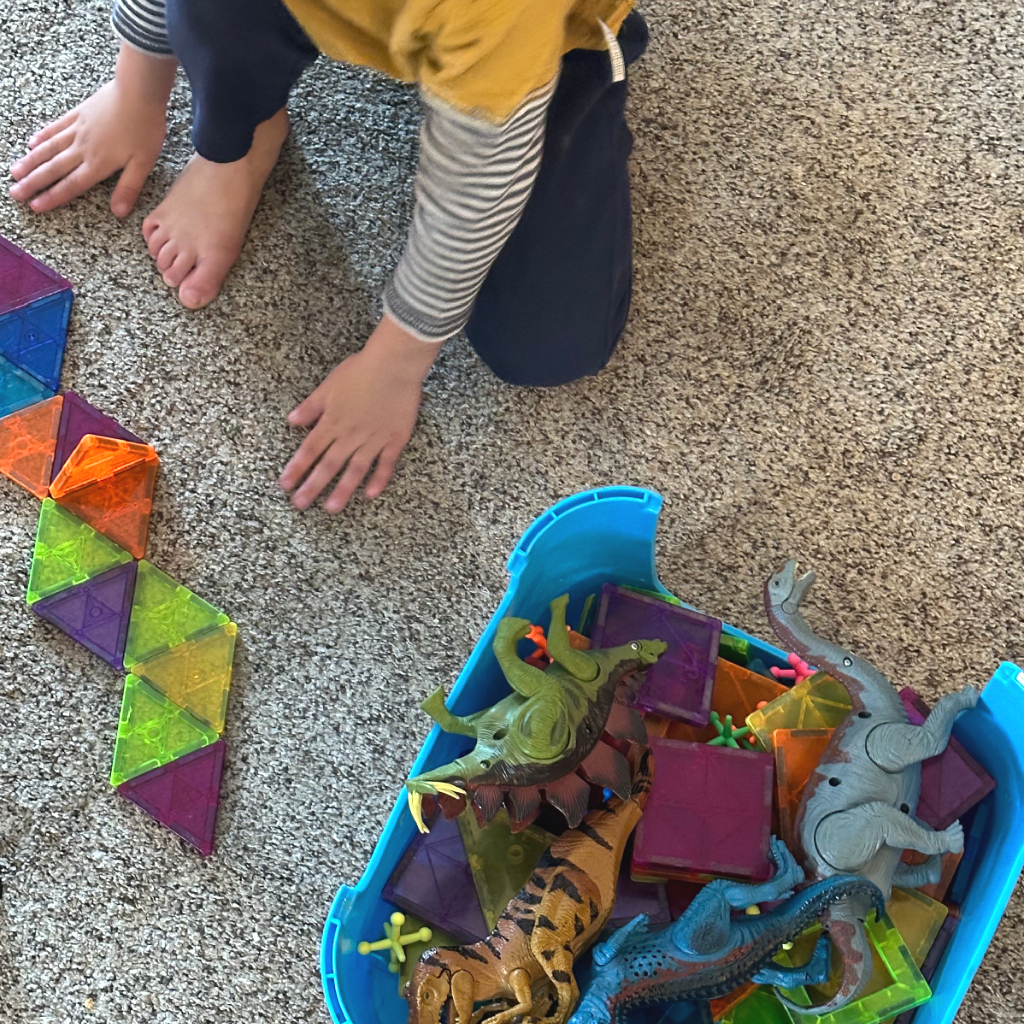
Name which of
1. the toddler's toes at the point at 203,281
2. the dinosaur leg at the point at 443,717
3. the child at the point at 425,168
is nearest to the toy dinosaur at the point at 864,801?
the dinosaur leg at the point at 443,717

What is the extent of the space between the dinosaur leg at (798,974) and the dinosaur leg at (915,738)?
0.11 m

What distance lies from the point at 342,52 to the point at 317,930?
1.93 feet

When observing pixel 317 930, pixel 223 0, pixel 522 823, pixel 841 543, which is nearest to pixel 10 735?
pixel 317 930

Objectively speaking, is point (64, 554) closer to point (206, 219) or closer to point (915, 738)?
point (206, 219)

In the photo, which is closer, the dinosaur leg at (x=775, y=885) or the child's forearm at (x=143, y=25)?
the dinosaur leg at (x=775, y=885)

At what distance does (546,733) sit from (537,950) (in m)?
0.12

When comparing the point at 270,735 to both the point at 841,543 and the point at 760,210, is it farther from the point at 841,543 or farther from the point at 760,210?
the point at 760,210

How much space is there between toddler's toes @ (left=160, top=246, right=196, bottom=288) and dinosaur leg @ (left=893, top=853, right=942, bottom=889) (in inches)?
26.8

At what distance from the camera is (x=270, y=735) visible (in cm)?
80

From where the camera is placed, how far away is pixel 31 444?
823 millimetres

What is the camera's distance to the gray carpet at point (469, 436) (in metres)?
0.78

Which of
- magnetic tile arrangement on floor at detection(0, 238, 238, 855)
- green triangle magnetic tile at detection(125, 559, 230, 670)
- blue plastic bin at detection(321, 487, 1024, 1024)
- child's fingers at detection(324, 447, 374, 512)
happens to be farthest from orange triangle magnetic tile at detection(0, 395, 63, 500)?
blue plastic bin at detection(321, 487, 1024, 1024)

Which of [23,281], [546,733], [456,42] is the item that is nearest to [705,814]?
[546,733]

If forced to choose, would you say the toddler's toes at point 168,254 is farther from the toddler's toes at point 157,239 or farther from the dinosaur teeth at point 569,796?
the dinosaur teeth at point 569,796
